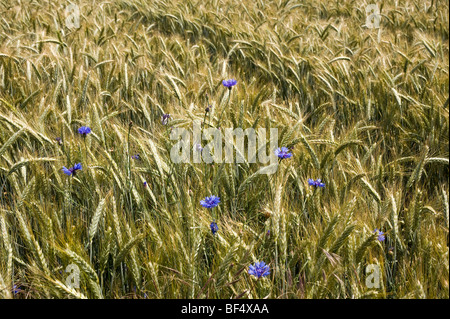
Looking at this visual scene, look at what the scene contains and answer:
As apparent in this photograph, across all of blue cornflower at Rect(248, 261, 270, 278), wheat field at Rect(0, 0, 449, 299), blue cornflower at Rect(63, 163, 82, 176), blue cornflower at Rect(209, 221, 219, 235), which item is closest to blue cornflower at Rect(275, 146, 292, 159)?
wheat field at Rect(0, 0, 449, 299)

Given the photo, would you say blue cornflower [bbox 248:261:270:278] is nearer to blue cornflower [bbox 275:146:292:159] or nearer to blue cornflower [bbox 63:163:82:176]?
blue cornflower [bbox 275:146:292:159]

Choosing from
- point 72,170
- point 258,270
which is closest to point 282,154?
point 258,270

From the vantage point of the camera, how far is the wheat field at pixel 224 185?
3.94 ft

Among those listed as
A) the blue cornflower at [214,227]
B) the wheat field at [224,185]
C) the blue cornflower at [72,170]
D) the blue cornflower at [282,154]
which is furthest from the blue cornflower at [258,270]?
the blue cornflower at [72,170]

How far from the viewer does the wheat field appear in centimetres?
120

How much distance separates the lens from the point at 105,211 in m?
1.47

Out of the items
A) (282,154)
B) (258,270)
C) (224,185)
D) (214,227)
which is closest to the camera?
(258,270)

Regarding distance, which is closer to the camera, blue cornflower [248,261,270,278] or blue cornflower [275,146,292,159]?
blue cornflower [248,261,270,278]

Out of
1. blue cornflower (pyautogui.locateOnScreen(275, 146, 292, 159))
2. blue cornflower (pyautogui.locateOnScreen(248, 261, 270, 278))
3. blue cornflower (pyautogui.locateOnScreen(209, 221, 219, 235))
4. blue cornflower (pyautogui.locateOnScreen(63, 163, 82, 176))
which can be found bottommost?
blue cornflower (pyautogui.locateOnScreen(248, 261, 270, 278))

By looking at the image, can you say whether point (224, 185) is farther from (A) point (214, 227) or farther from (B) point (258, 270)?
(B) point (258, 270)

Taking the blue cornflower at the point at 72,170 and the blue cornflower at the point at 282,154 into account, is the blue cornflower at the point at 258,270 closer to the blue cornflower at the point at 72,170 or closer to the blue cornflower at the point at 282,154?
the blue cornflower at the point at 282,154

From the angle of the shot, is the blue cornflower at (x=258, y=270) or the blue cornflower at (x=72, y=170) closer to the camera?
the blue cornflower at (x=258, y=270)

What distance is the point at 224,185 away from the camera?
5.54ft
